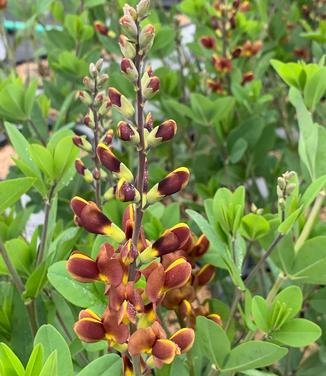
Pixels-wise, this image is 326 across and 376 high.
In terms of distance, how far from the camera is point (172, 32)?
4.94 feet

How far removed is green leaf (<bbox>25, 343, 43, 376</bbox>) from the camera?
62 cm

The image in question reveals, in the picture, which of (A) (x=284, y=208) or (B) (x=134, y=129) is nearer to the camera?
(B) (x=134, y=129)

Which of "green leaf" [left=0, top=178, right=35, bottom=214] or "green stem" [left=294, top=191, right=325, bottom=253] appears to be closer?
"green leaf" [left=0, top=178, right=35, bottom=214]

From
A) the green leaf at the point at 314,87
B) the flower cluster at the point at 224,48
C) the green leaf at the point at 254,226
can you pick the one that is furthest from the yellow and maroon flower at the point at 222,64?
the green leaf at the point at 254,226

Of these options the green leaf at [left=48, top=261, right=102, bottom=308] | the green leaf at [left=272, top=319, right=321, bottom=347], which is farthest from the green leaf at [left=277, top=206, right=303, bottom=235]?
the green leaf at [left=48, top=261, right=102, bottom=308]

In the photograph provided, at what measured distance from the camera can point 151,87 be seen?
1.96 feet

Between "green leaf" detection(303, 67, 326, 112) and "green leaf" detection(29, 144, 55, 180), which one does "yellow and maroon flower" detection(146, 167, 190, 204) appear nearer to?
"green leaf" detection(29, 144, 55, 180)

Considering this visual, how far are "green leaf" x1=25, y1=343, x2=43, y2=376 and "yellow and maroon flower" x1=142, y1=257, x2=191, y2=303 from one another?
0.11 meters

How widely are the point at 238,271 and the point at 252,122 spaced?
629 millimetres

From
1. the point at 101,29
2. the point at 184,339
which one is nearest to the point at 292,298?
the point at 184,339

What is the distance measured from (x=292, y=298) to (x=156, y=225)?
220 millimetres

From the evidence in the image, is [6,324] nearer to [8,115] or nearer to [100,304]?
[100,304]

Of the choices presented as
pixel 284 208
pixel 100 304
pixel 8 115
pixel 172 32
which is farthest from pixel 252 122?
pixel 100 304

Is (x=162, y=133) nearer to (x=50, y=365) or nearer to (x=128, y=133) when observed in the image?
(x=128, y=133)
